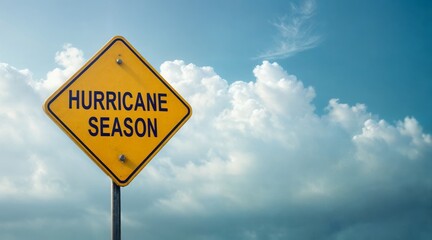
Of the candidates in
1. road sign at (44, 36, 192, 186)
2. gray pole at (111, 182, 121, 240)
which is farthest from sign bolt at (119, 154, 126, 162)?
gray pole at (111, 182, 121, 240)

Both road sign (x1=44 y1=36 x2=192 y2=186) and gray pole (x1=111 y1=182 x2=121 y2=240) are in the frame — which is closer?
gray pole (x1=111 y1=182 x2=121 y2=240)

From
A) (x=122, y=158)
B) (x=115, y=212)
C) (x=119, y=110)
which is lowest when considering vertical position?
(x=115, y=212)

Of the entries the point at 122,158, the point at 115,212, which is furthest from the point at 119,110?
the point at 115,212

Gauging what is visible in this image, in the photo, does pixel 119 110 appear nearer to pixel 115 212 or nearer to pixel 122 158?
pixel 122 158

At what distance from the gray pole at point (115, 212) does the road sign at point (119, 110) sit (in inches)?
3.0

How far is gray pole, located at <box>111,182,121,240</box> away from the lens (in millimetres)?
3541

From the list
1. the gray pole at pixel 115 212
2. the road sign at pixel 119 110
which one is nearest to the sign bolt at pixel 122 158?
the road sign at pixel 119 110

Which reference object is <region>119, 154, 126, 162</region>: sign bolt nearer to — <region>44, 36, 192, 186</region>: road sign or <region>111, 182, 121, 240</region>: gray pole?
<region>44, 36, 192, 186</region>: road sign

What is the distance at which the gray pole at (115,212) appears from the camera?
11.6 feet

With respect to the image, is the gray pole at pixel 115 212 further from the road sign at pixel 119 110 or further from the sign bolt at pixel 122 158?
the sign bolt at pixel 122 158

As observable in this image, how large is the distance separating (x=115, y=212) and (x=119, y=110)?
38.0 inches

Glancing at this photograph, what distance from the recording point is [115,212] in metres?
3.60

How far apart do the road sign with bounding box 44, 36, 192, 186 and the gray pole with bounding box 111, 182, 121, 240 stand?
0.08 m

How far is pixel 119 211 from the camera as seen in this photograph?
3611 mm
